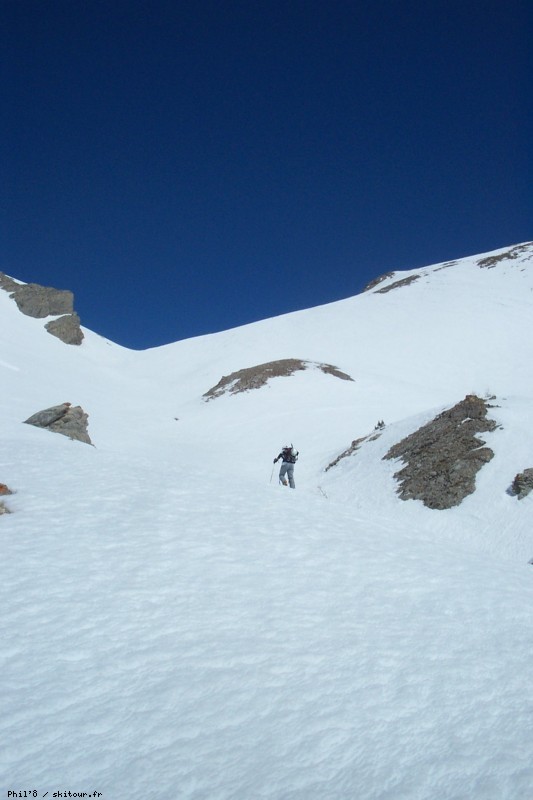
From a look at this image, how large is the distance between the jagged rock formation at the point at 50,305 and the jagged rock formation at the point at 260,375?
75.3 ft

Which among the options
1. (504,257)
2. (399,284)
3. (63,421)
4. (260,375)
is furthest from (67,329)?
(504,257)

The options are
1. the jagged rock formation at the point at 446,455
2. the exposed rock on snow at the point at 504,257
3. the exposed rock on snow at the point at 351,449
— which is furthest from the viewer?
the exposed rock on snow at the point at 504,257

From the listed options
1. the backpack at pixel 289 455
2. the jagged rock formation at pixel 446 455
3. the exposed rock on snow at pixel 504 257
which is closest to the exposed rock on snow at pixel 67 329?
the backpack at pixel 289 455

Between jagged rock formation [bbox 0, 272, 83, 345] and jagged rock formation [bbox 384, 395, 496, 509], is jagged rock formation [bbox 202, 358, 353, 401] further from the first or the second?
jagged rock formation [bbox 0, 272, 83, 345]

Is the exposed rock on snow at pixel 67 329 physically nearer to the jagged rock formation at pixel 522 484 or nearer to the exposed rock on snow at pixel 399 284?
the exposed rock on snow at pixel 399 284

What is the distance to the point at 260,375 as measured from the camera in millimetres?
34875

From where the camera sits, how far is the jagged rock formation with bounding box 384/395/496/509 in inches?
533

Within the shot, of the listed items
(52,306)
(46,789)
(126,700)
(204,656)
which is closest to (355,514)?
(204,656)

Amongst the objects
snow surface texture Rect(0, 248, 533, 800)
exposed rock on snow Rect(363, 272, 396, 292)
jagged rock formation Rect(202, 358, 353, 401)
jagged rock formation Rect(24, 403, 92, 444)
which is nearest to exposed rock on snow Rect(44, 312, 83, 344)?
jagged rock formation Rect(202, 358, 353, 401)

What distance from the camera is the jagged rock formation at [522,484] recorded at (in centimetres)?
1216

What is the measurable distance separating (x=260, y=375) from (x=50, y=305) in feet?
108

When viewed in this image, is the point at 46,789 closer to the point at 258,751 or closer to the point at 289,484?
the point at 258,751

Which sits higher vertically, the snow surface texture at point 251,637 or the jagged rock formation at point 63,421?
the jagged rock formation at point 63,421

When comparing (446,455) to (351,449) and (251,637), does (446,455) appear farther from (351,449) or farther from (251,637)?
(251,637)
